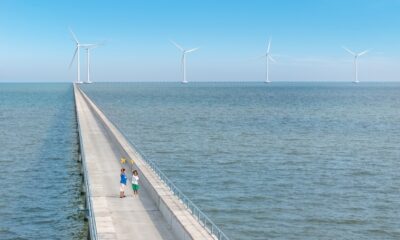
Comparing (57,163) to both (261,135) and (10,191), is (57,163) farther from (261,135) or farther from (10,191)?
(261,135)

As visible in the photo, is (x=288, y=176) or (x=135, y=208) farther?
(x=288, y=176)

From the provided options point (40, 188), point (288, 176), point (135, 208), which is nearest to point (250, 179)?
point (288, 176)

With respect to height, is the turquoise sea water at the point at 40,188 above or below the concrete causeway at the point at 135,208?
below

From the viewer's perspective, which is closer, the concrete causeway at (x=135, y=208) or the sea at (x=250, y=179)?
the concrete causeway at (x=135, y=208)

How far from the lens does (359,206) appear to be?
27.5 m

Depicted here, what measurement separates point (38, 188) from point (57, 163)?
10104 mm

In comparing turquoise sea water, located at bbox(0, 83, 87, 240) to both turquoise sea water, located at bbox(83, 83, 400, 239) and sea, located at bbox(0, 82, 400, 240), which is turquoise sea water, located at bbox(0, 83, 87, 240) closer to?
sea, located at bbox(0, 82, 400, 240)

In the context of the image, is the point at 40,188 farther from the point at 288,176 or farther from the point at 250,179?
the point at 288,176

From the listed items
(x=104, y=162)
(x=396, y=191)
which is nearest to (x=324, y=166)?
(x=396, y=191)

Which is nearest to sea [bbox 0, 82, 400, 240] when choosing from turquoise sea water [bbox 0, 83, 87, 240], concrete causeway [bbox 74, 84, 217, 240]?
turquoise sea water [bbox 0, 83, 87, 240]

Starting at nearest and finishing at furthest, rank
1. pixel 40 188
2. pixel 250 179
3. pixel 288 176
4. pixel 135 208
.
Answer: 1. pixel 135 208
2. pixel 40 188
3. pixel 250 179
4. pixel 288 176

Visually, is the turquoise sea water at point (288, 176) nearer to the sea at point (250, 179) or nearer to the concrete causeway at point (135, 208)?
the sea at point (250, 179)

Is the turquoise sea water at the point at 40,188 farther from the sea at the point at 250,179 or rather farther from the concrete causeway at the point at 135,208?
the concrete causeway at the point at 135,208

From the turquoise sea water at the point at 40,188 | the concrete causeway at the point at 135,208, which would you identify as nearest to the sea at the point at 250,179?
the turquoise sea water at the point at 40,188
